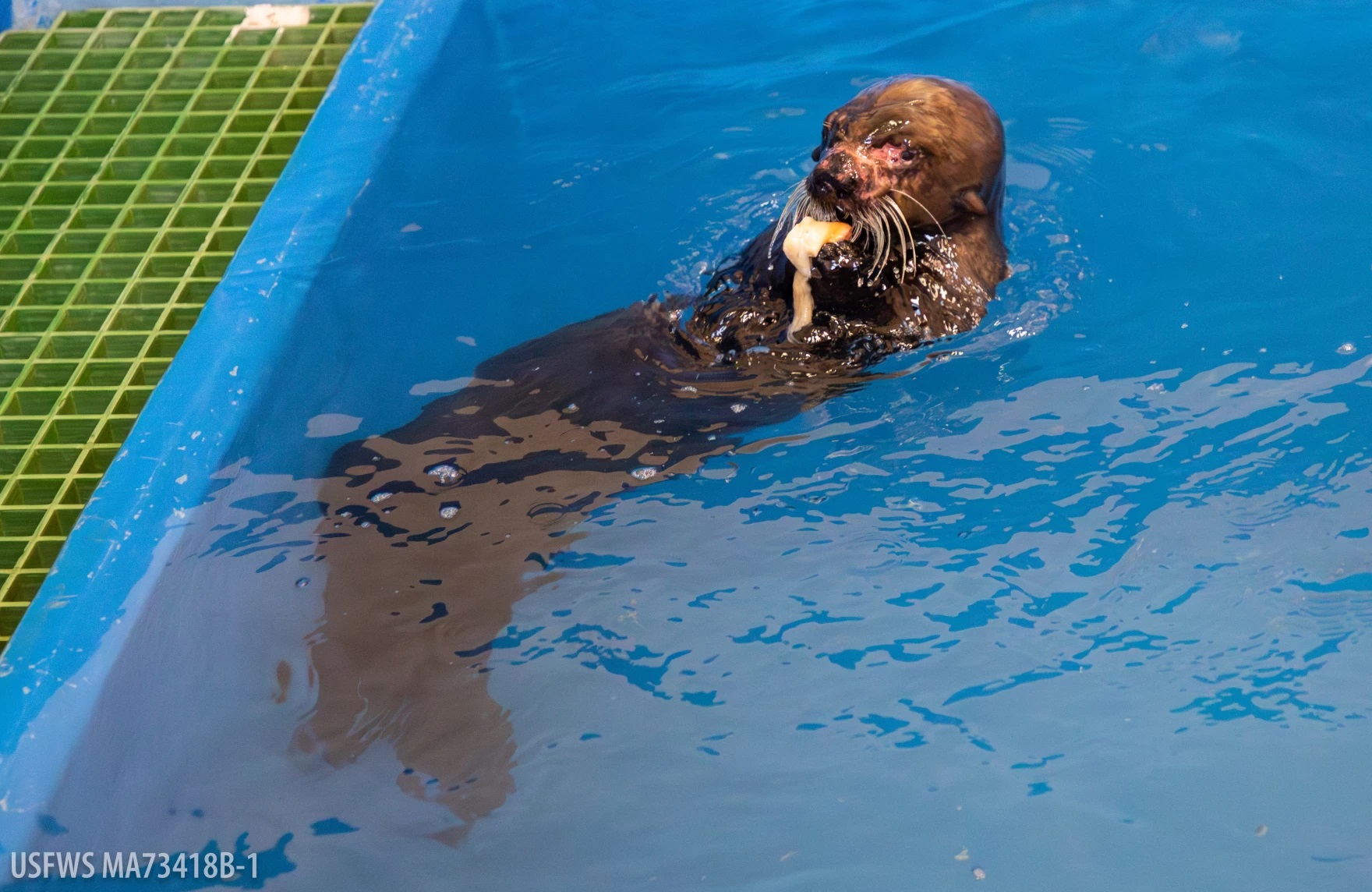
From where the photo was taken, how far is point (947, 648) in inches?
120

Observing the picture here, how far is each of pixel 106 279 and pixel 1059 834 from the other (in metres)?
3.58

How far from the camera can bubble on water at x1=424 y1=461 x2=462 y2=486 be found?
326 cm

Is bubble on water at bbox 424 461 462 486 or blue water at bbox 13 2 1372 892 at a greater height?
bubble on water at bbox 424 461 462 486

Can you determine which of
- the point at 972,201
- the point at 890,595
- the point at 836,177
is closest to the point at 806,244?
the point at 836,177

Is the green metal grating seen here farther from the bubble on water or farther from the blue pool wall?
the bubble on water

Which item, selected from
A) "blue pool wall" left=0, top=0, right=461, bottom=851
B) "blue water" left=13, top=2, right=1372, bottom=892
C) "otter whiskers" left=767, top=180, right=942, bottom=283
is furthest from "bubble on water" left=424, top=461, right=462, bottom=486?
"otter whiskers" left=767, top=180, right=942, bottom=283

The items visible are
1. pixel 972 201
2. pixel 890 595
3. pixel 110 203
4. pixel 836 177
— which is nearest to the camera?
pixel 890 595

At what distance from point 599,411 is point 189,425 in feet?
3.73

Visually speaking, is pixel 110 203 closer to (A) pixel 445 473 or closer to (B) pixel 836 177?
(A) pixel 445 473

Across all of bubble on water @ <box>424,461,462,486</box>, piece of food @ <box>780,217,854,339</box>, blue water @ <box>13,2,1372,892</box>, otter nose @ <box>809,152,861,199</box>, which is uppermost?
otter nose @ <box>809,152,861,199</box>

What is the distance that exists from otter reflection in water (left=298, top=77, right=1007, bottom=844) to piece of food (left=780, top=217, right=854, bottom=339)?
0.03m

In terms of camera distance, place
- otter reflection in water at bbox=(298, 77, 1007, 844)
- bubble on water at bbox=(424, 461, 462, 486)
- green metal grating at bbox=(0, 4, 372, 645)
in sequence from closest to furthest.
Answer: otter reflection in water at bbox=(298, 77, 1007, 844) < bubble on water at bbox=(424, 461, 462, 486) < green metal grating at bbox=(0, 4, 372, 645)

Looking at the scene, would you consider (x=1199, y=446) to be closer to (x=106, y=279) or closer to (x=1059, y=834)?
(x=1059, y=834)

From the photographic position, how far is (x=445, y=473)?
328cm
